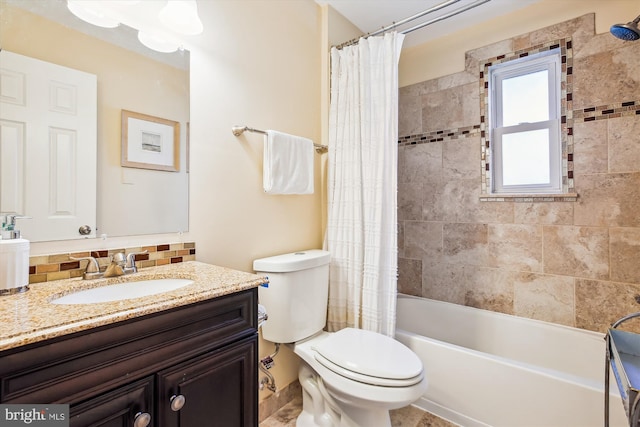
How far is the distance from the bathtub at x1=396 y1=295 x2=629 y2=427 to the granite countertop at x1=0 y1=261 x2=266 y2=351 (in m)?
1.18

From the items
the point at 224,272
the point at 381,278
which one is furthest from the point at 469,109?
the point at 224,272

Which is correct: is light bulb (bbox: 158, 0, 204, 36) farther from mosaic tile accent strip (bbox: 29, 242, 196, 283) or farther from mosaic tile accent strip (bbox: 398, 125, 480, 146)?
mosaic tile accent strip (bbox: 398, 125, 480, 146)

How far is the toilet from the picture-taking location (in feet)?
3.81

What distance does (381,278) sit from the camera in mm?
1680

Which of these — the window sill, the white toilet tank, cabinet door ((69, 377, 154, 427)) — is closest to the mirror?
the white toilet tank

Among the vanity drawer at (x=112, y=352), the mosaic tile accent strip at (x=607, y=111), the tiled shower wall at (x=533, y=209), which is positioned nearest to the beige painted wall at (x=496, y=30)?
the tiled shower wall at (x=533, y=209)

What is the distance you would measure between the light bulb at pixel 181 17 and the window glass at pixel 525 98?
6.51 feet

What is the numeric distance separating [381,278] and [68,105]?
1535 mm

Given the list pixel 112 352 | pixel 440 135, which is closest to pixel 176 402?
pixel 112 352

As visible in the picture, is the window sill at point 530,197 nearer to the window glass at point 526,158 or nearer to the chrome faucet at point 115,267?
the window glass at point 526,158

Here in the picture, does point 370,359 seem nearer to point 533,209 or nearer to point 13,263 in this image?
point 13,263

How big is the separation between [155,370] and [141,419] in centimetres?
11

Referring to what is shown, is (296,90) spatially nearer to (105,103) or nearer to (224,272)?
(105,103)

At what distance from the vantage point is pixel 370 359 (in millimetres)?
1254
